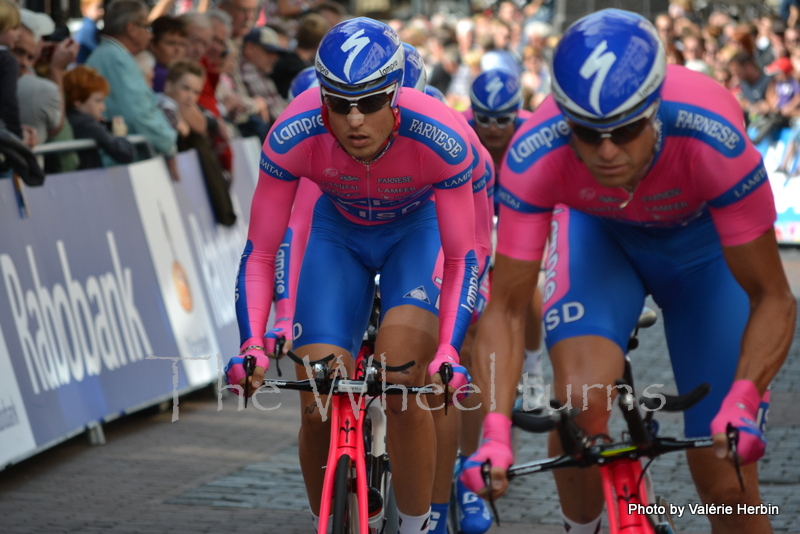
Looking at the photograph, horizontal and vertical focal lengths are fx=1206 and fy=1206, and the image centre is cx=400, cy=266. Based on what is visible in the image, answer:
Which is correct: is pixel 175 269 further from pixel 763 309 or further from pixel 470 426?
pixel 763 309

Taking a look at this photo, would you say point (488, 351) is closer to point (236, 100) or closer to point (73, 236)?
point (73, 236)

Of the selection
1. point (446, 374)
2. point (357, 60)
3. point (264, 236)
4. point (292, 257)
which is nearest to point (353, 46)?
point (357, 60)

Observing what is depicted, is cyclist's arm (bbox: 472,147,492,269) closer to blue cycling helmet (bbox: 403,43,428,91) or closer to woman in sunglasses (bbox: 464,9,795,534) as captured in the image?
blue cycling helmet (bbox: 403,43,428,91)

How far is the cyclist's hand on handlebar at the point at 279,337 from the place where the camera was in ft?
15.6

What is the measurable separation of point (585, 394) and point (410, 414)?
1.28 metres

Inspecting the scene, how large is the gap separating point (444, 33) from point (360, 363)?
16954 millimetres

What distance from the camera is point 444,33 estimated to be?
840 inches

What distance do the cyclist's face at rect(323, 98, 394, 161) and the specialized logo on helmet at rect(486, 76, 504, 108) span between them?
9.81ft

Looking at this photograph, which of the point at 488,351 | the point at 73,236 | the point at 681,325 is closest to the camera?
the point at 488,351

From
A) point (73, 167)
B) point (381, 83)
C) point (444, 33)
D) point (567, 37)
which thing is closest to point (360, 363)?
point (381, 83)

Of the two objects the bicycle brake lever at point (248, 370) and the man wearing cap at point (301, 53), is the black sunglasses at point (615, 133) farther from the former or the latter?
the man wearing cap at point (301, 53)

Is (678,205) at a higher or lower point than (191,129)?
lower

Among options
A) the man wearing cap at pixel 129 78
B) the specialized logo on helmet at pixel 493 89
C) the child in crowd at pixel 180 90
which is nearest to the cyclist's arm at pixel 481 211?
the specialized logo on helmet at pixel 493 89

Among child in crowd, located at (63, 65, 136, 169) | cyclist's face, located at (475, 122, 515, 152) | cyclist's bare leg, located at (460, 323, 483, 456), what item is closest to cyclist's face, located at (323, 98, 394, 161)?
cyclist's bare leg, located at (460, 323, 483, 456)
